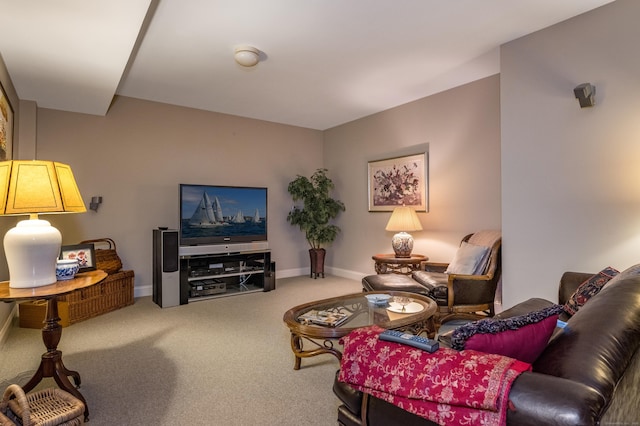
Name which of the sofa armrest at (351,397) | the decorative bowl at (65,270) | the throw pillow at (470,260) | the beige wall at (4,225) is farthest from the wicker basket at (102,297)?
the throw pillow at (470,260)

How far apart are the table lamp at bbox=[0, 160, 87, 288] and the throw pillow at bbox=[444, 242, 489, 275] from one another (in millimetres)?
3102

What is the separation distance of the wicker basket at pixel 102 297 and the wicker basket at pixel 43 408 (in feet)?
5.32

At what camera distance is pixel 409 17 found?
8.71 feet

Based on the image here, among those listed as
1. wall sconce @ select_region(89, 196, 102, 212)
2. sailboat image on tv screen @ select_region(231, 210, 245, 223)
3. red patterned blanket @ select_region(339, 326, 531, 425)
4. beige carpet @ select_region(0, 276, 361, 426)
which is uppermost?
wall sconce @ select_region(89, 196, 102, 212)

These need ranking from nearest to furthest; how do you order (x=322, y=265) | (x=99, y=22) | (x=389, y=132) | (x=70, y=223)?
(x=99, y=22) → (x=70, y=223) → (x=389, y=132) → (x=322, y=265)

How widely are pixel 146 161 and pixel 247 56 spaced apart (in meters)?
2.31

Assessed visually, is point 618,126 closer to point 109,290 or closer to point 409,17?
point 409,17

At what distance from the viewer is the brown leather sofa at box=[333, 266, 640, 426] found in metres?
0.88

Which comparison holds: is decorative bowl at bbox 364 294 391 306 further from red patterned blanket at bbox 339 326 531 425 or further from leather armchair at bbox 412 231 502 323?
red patterned blanket at bbox 339 326 531 425

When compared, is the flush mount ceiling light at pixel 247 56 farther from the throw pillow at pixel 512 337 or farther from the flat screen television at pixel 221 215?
the throw pillow at pixel 512 337

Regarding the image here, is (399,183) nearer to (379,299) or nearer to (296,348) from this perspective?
(379,299)

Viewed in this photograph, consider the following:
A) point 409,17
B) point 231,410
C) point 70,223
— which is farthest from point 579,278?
point 70,223

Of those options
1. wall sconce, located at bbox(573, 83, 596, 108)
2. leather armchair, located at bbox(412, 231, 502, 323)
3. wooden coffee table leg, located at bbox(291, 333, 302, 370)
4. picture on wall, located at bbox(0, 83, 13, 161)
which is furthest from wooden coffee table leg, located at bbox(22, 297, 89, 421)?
wall sconce, located at bbox(573, 83, 596, 108)

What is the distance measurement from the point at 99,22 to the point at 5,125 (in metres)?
1.48
